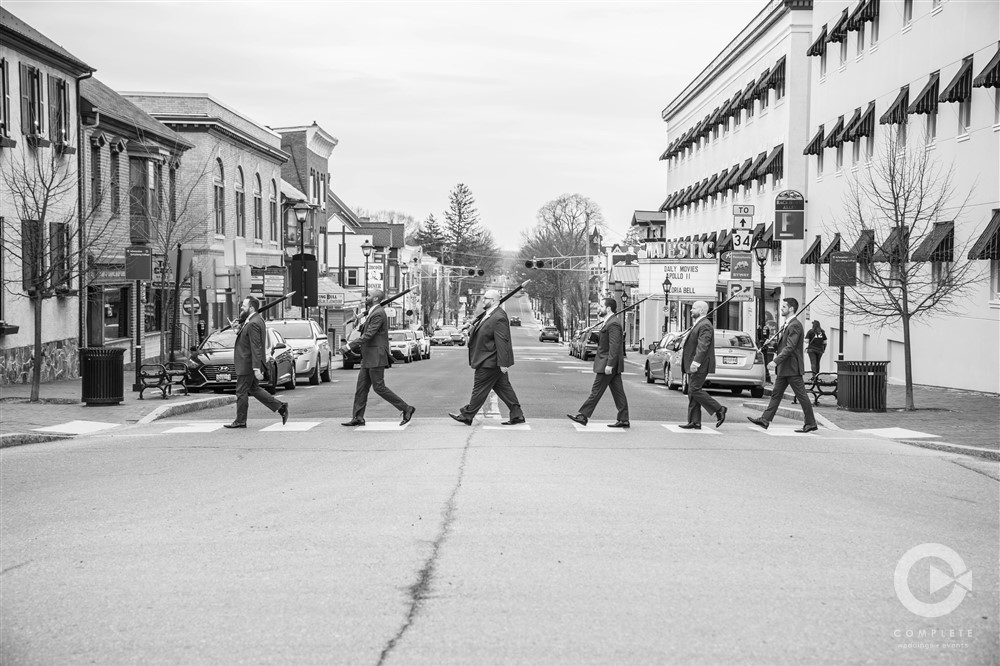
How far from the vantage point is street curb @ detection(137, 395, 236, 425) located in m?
18.7

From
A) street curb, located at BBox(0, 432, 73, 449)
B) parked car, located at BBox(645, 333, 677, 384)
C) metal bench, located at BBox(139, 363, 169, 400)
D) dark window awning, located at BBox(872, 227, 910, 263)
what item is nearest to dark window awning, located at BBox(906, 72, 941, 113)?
dark window awning, located at BBox(872, 227, 910, 263)

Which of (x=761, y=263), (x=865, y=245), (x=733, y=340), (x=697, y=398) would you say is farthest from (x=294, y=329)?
(x=697, y=398)

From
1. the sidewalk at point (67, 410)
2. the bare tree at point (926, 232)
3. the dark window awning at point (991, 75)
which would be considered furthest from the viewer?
the bare tree at point (926, 232)

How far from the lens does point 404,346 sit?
54.7 m

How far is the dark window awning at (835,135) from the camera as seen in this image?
36469mm

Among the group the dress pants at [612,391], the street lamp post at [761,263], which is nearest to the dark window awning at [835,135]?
the street lamp post at [761,263]

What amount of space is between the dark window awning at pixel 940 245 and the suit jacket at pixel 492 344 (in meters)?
15.4

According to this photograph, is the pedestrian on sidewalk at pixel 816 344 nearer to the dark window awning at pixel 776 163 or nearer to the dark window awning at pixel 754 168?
the dark window awning at pixel 776 163

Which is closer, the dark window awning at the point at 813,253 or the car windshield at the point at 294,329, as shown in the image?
the car windshield at the point at 294,329

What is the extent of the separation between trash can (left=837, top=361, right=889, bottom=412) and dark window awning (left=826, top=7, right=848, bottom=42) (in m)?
18.6

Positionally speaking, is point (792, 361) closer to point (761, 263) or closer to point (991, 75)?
point (991, 75)

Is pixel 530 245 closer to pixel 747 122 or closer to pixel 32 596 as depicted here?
pixel 747 122

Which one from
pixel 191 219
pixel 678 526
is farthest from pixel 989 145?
pixel 191 219

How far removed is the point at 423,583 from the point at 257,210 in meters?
48.7
